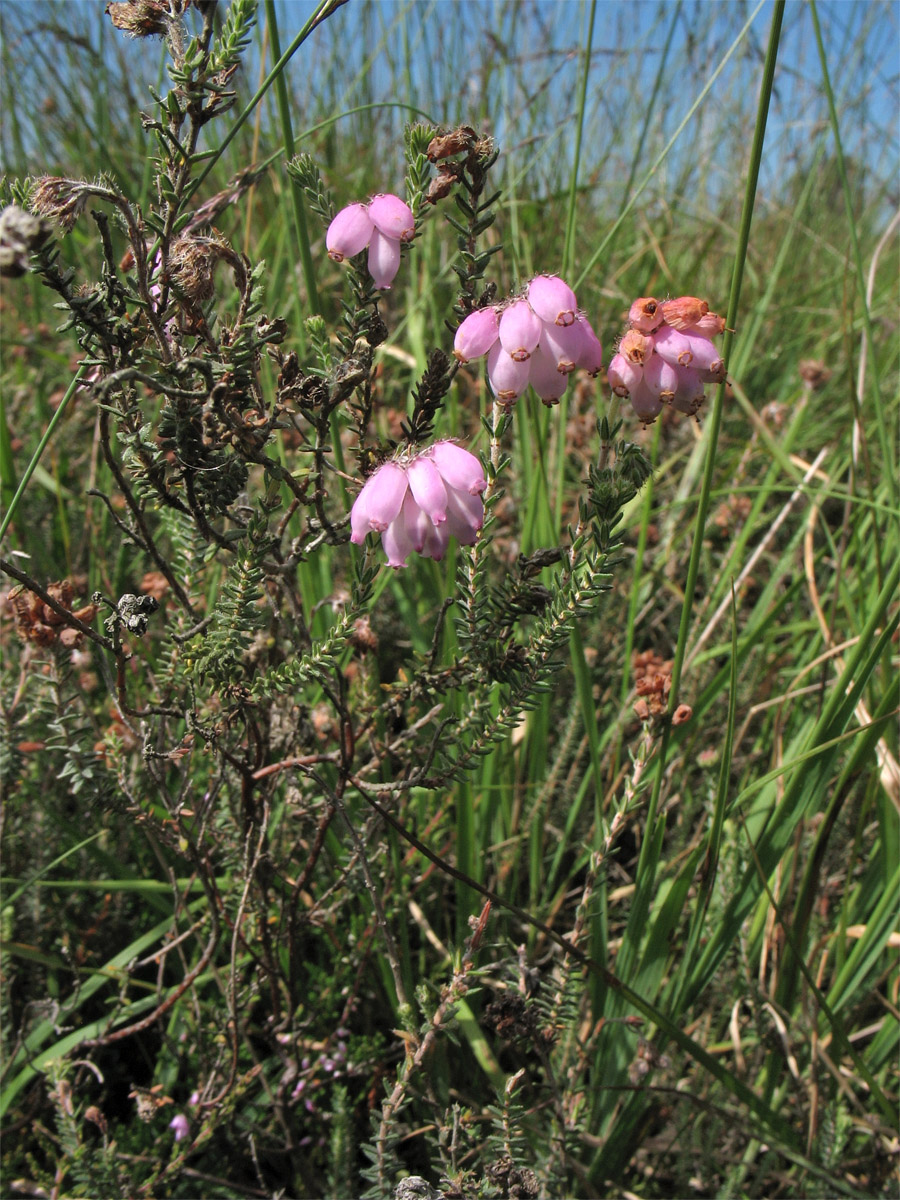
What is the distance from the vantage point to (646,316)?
35.5 inches

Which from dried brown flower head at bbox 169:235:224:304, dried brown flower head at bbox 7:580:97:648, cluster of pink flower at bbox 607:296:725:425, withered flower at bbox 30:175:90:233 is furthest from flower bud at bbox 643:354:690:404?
dried brown flower head at bbox 7:580:97:648

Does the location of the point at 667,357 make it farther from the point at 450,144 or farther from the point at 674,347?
the point at 450,144

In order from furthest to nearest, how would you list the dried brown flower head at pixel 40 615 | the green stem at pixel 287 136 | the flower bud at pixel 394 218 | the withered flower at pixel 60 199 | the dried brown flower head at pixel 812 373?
the dried brown flower head at pixel 812 373, the dried brown flower head at pixel 40 615, the green stem at pixel 287 136, the flower bud at pixel 394 218, the withered flower at pixel 60 199

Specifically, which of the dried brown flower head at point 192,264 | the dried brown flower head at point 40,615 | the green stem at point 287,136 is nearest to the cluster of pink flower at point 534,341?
the dried brown flower head at point 192,264

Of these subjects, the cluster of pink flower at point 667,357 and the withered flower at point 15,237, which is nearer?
the withered flower at point 15,237

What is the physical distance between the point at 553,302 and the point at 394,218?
0.68 feet

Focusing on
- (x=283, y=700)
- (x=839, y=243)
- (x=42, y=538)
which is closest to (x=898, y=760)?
(x=283, y=700)

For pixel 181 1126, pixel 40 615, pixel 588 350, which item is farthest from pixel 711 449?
pixel 181 1126

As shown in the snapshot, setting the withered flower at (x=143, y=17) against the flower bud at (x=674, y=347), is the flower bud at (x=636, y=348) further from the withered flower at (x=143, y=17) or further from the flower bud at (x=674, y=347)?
the withered flower at (x=143, y=17)

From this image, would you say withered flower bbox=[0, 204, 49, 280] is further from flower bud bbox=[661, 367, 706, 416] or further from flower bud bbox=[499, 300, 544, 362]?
flower bud bbox=[661, 367, 706, 416]

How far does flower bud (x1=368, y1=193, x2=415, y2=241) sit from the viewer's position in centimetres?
90

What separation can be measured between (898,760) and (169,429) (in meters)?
1.41

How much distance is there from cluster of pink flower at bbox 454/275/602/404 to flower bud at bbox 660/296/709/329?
0.30 feet

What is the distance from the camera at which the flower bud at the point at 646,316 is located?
89 centimetres
